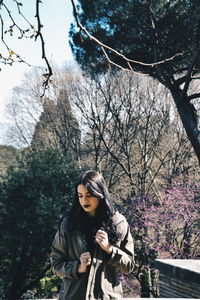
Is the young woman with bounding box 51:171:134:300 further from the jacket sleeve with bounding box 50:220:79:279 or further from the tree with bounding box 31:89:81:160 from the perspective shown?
the tree with bounding box 31:89:81:160

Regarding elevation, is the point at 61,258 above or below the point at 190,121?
below

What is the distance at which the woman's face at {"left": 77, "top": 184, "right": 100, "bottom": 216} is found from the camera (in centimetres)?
214

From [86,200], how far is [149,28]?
27.2ft

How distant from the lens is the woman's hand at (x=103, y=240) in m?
2.03

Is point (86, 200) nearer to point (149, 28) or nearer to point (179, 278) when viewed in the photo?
point (179, 278)

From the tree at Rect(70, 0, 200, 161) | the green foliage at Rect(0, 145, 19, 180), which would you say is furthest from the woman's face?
the green foliage at Rect(0, 145, 19, 180)

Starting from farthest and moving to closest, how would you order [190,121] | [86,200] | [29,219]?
[29,219]
[190,121]
[86,200]

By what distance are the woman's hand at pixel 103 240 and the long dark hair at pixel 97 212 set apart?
0.28 feet

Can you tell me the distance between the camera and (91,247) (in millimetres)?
2154

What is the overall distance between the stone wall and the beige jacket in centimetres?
253

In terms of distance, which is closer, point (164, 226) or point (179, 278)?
point (179, 278)

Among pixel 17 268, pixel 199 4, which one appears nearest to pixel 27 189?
pixel 17 268

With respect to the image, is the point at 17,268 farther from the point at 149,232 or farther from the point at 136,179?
the point at 136,179

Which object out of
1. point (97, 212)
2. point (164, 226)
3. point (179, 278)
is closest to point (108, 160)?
point (164, 226)
